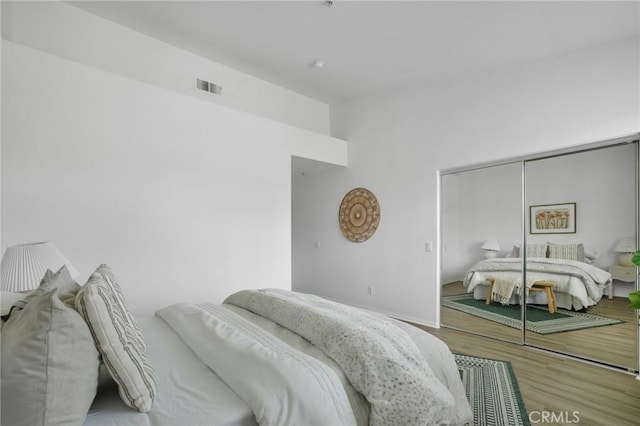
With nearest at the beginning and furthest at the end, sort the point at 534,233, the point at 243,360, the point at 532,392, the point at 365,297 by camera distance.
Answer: the point at 243,360 < the point at 532,392 < the point at 534,233 < the point at 365,297

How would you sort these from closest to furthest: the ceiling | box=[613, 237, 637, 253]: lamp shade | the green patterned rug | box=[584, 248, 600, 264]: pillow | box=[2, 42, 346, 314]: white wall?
the green patterned rug
box=[2, 42, 346, 314]: white wall
the ceiling
box=[613, 237, 637, 253]: lamp shade
box=[584, 248, 600, 264]: pillow

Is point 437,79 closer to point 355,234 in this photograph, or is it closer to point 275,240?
point 355,234

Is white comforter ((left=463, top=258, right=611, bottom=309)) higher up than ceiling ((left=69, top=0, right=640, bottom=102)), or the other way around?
ceiling ((left=69, top=0, right=640, bottom=102))

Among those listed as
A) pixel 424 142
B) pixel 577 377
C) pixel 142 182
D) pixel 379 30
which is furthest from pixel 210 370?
pixel 424 142

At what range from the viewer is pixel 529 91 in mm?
3363

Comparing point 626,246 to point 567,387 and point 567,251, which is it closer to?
point 567,251

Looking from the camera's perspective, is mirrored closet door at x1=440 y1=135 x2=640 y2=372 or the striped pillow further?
the striped pillow

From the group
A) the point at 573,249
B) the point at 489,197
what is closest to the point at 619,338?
the point at 573,249

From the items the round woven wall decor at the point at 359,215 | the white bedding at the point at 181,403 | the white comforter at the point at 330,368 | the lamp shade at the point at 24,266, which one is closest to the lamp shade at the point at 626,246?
the white comforter at the point at 330,368

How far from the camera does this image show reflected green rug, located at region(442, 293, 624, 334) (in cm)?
Result: 304

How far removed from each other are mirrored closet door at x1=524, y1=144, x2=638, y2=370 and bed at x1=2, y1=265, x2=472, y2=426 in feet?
6.96

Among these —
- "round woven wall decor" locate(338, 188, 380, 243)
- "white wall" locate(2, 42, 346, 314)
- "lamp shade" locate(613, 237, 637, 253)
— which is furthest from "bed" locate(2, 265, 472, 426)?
"round woven wall decor" locate(338, 188, 380, 243)

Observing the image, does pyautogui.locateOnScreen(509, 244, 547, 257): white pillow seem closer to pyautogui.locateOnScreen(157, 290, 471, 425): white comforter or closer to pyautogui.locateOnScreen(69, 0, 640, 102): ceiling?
pyautogui.locateOnScreen(69, 0, 640, 102): ceiling

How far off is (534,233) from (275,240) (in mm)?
2789
